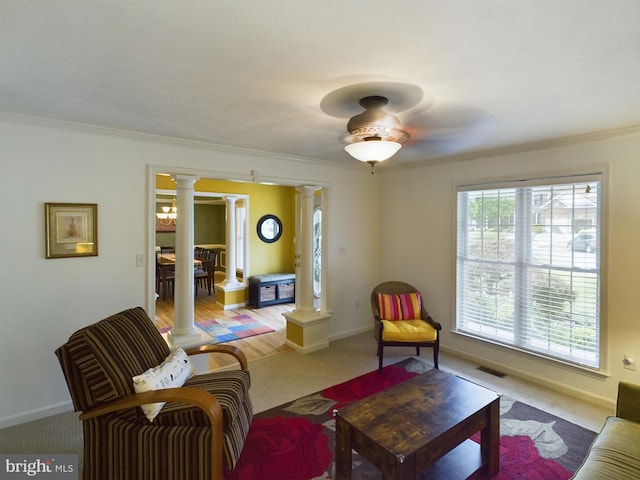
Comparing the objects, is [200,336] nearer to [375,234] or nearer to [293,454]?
[293,454]

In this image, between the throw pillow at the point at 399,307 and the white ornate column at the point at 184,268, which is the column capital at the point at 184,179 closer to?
the white ornate column at the point at 184,268

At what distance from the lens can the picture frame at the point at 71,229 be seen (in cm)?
271

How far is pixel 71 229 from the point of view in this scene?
279 cm

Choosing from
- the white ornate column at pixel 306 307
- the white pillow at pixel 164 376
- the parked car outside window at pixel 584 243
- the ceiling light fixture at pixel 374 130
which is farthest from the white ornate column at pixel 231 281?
the parked car outside window at pixel 584 243

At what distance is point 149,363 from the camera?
2.13 meters

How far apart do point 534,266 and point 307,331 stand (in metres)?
2.63

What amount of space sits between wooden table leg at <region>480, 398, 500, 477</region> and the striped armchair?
5.07ft

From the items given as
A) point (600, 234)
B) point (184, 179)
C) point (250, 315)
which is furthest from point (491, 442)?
point (250, 315)

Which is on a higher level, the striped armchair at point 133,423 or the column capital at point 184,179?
the column capital at point 184,179

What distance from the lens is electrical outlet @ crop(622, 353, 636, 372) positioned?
110 inches

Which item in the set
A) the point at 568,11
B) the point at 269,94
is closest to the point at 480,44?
the point at 568,11

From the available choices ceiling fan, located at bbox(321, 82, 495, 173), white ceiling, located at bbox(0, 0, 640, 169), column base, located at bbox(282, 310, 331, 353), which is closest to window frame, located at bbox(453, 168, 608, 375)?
white ceiling, located at bbox(0, 0, 640, 169)

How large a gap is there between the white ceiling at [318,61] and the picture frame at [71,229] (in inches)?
28.5

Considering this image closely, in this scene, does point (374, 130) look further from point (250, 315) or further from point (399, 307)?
point (250, 315)
